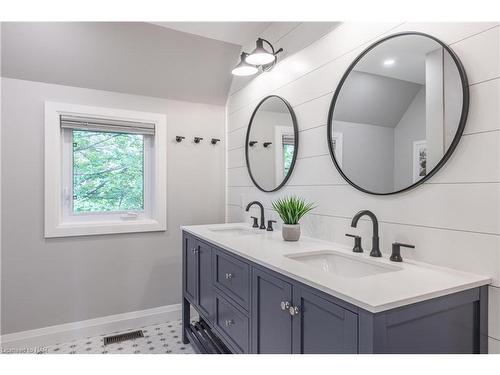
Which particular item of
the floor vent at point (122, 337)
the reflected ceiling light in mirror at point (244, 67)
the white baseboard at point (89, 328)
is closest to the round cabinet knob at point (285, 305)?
the reflected ceiling light in mirror at point (244, 67)

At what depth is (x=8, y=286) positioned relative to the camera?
7.48ft

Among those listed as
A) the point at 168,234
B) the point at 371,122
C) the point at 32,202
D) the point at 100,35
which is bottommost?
the point at 168,234

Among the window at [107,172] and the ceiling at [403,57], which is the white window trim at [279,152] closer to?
the ceiling at [403,57]

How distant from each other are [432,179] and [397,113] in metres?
0.35

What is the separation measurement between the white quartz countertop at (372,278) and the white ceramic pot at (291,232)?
12cm

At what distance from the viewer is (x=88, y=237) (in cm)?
253

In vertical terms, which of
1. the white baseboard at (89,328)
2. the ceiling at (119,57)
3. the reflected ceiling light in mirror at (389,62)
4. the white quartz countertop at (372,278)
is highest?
the ceiling at (119,57)

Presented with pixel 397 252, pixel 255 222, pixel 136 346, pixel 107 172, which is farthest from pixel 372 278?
pixel 107 172

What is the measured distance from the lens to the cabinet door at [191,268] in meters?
2.13

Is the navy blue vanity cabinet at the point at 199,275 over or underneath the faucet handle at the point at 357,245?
underneath

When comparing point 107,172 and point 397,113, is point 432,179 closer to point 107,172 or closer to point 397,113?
point 397,113
